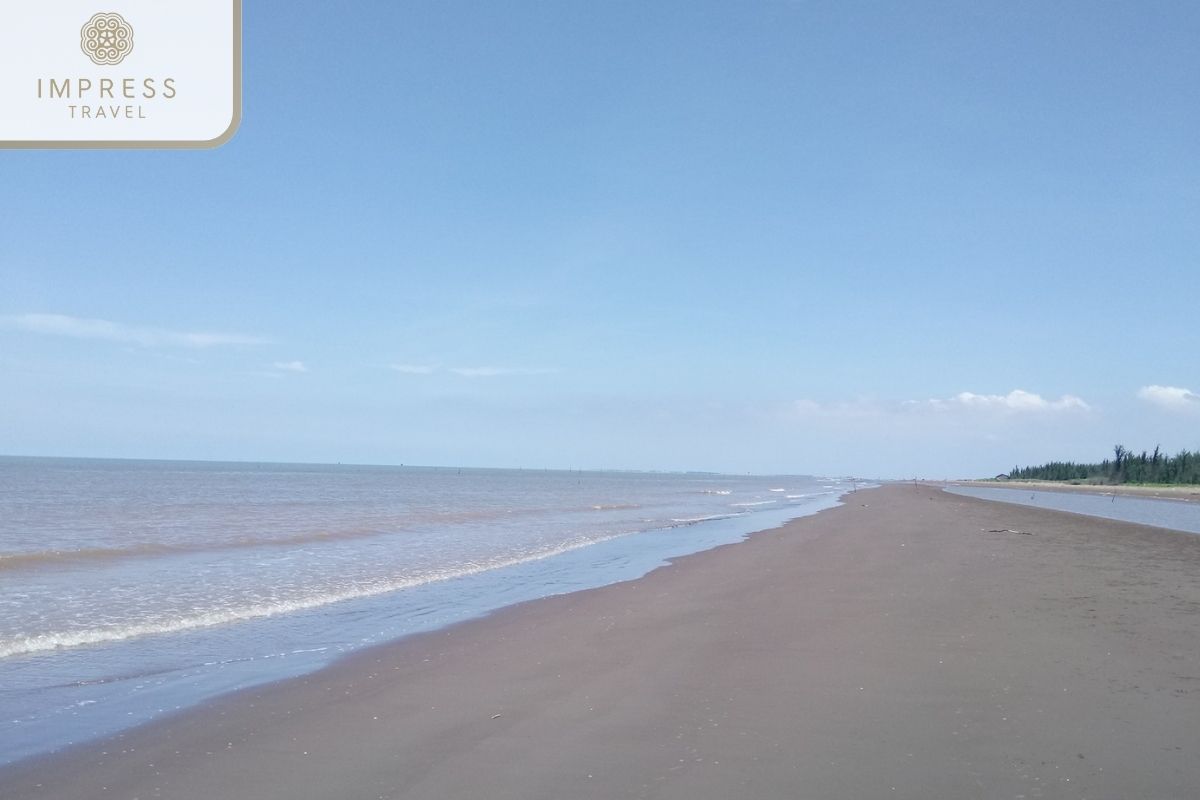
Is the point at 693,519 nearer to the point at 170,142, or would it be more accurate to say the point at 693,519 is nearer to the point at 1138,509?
the point at 1138,509

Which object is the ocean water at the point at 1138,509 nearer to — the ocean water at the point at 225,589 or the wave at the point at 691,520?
the ocean water at the point at 225,589

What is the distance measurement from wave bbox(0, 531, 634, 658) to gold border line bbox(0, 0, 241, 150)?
7912 millimetres

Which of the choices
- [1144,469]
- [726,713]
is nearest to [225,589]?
[726,713]

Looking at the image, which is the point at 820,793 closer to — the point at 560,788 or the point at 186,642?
the point at 560,788

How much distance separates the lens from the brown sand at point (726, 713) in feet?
17.4

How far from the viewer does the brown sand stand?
5297mm

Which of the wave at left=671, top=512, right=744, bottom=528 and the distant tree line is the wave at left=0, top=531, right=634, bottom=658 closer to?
the wave at left=671, top=512, right=744, bottom=528

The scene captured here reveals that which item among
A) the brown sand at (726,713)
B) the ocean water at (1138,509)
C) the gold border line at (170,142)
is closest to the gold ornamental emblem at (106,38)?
the gold border line at (170,142)

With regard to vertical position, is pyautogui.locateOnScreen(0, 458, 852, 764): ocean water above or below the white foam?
above

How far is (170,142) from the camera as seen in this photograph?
4406mm

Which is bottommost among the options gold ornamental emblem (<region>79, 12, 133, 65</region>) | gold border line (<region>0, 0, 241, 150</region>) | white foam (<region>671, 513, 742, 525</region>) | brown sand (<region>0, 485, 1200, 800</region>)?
white foam (<region>671, 513, 742, 525</region>)

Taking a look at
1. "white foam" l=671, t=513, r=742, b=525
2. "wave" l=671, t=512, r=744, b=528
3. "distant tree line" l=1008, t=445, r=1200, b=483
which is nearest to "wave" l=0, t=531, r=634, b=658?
"wave" l=671, t=512, r=744, b=528

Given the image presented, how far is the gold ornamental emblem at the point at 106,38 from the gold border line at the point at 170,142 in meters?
0.45

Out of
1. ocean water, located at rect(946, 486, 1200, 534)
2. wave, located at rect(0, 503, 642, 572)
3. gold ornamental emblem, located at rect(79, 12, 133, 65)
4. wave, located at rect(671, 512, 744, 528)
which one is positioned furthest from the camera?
wave, located at rect(671, 512, 744, 528)
